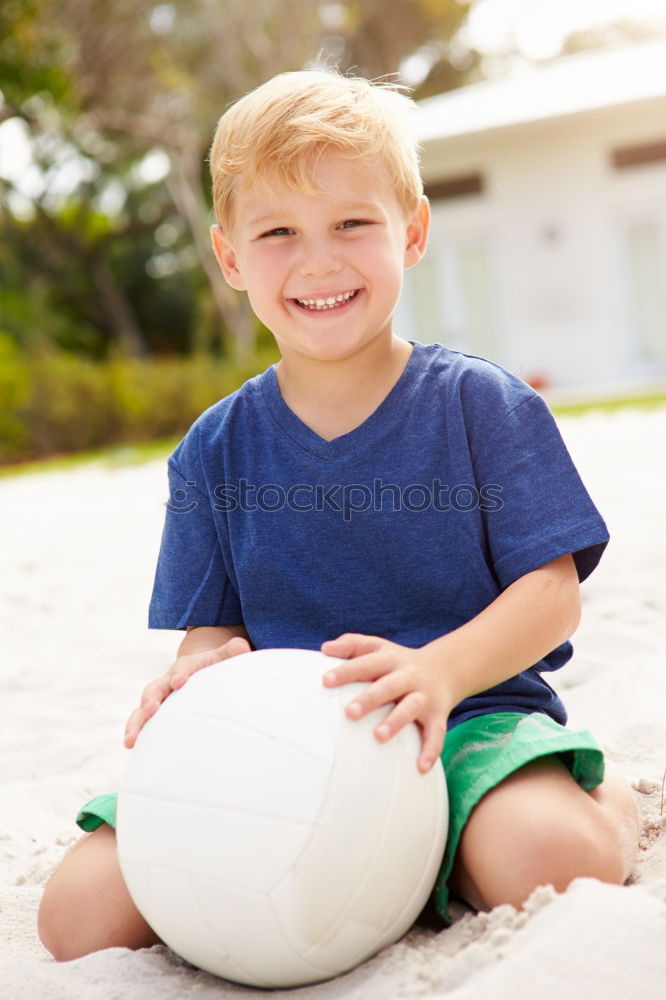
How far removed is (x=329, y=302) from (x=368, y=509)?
0.43m

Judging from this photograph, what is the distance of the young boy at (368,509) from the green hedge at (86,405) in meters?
12.7

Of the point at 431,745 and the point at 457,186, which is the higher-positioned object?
the point at 457,186

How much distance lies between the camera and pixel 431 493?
7.17 ft

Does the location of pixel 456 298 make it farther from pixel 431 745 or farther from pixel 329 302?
pixel 431 745

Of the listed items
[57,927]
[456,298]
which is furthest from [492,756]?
[456,298]

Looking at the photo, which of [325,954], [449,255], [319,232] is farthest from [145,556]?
[449,255]

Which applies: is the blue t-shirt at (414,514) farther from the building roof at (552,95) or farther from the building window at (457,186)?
the building window at (457,186)

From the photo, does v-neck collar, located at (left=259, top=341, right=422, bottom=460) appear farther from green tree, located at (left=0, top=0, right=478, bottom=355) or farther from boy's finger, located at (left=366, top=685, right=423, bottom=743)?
green tree, located at (left=0, top=0, right=478, bottom=355)

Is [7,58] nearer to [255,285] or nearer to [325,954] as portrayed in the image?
[255,285]

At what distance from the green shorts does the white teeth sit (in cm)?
88

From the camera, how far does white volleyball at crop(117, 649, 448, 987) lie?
167 cm

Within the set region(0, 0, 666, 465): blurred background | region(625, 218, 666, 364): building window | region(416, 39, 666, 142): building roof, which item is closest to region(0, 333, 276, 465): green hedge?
region(0, 0, 666, 465): blurred background

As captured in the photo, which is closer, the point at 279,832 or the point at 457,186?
the point at 279,832

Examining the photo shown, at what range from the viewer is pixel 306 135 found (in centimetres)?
212
